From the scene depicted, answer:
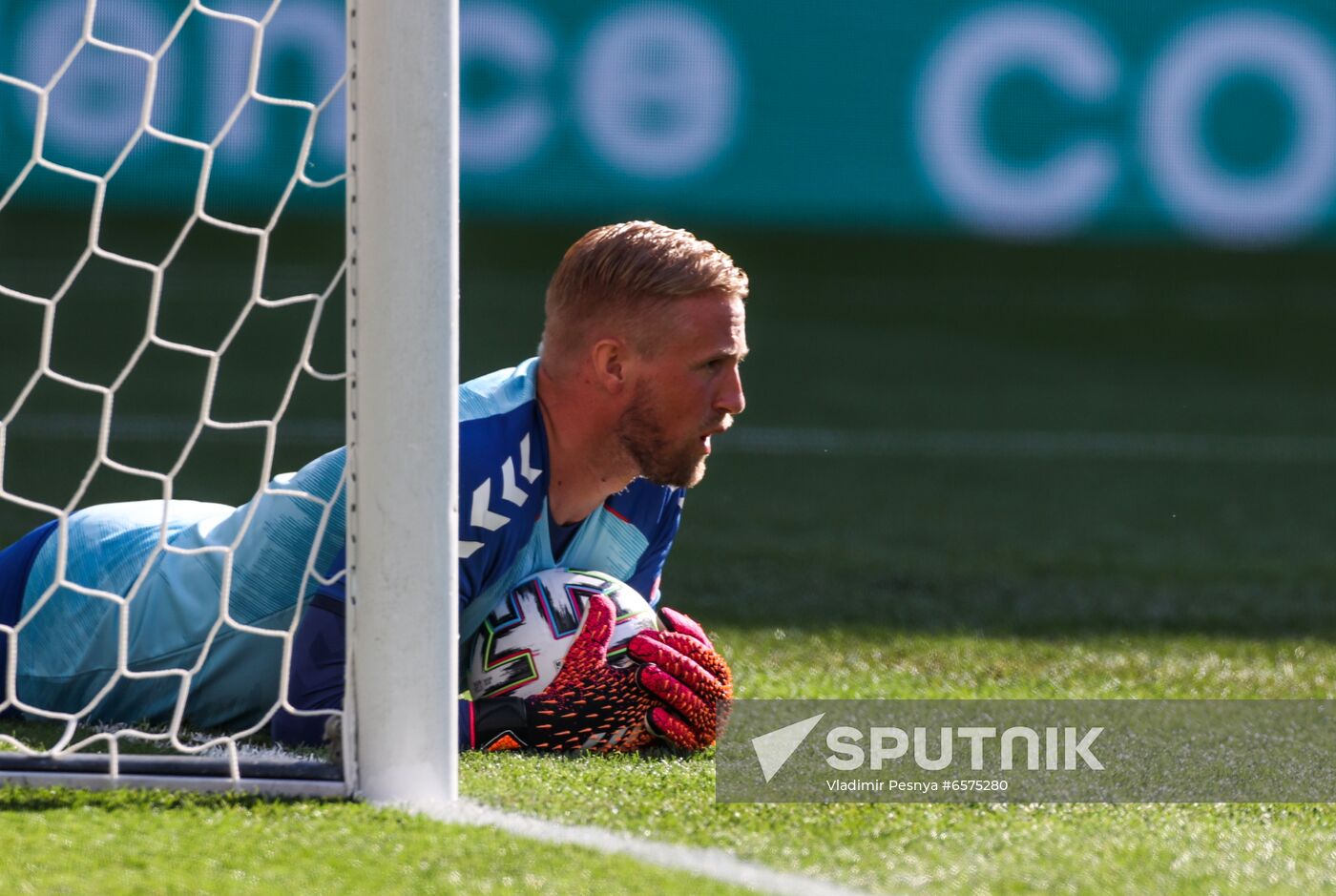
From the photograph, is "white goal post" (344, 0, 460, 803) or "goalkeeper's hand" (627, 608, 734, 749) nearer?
"white goal post" (344, 0, 460, 803)

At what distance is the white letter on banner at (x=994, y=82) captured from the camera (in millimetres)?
10242

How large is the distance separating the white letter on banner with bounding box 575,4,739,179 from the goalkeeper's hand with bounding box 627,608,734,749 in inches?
304

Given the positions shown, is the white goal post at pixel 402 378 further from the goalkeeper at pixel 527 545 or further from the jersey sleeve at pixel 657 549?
the jersey sleeve at pixel 657 549

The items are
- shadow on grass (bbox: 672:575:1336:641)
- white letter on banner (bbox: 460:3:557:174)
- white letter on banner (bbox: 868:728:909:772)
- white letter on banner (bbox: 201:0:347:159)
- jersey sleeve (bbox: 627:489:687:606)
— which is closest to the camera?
white letter on banner (bbox: 868:728:909:772)

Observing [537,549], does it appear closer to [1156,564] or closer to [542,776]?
[542,776]

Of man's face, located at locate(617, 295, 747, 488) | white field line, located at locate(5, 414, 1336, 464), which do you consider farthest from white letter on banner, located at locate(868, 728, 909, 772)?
white field line, located at locate(5, 414, 1336, 464)

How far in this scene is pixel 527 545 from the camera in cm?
282

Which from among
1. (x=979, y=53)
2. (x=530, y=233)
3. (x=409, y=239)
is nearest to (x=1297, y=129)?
(x=979, y=53)

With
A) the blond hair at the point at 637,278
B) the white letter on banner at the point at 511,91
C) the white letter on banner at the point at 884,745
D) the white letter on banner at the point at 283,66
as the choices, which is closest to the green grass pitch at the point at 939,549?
the white letter on banner at the point at 884,745

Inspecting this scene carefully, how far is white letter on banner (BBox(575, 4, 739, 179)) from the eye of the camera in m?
10.3

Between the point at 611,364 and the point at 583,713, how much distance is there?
21.5 inches

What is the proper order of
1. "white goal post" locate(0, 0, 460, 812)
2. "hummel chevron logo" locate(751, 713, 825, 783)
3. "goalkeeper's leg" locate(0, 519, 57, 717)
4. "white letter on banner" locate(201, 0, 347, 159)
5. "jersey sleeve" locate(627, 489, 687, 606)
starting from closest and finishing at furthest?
"white goal post" locate(0, 0, 460, 812) < "hummel chevron logo" locate(751, 713, 825, 783) < "goalkeeper's leg" locate(0, 519, 57, 717) < "jersey sleeve" locate(627, 489, 687, 606) < "white letter on banner" locate(201, 0, 347, 159)

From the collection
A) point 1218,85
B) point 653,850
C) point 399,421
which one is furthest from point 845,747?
point 1218,85

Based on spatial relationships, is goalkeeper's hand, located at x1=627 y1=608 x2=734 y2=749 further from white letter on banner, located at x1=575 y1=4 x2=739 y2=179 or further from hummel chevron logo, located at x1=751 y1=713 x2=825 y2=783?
white letter on banner, located at x1=575 y1=4 x2=739 y2=179
